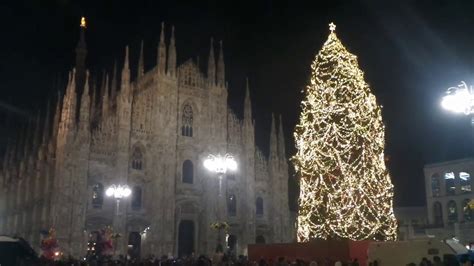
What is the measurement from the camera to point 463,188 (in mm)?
56812

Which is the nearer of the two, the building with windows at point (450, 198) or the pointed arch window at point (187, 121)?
the pointed arch window at point (187, 121)

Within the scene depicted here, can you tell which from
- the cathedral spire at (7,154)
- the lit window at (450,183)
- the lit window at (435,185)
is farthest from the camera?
the cathedral spire at (7,154)

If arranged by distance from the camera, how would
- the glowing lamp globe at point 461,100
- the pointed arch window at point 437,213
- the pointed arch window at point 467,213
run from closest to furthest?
the glowing lamp globe at point 461,100 < the pointed arch window at point 467,213 < the pointed arch window at point 437,213

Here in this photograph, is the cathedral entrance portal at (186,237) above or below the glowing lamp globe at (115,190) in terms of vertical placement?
below

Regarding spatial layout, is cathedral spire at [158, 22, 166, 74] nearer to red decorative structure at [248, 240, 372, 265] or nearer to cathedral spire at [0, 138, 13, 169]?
red decorative structure at [248, 240, 372, 265]

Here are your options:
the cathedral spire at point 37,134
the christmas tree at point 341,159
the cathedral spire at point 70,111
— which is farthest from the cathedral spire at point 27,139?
the christmas tree at point 341,159

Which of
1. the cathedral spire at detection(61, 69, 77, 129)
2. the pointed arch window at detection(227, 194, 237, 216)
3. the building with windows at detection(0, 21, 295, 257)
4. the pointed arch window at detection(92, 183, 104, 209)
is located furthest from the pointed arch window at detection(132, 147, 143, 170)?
the pointed arch window at detection(227, 194, 237, 216)

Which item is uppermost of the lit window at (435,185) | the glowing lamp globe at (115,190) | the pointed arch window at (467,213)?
the lit window at (435,185)

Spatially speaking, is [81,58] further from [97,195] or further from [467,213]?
[467,213]

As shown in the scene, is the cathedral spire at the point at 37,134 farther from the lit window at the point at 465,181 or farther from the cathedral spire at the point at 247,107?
the lit window at the point at 465,181

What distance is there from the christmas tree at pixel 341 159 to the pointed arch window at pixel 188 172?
27957 mm

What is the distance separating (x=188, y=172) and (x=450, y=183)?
32824mm

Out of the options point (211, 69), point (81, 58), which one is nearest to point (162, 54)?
point (211, 69)

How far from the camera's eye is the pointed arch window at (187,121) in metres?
49.1
